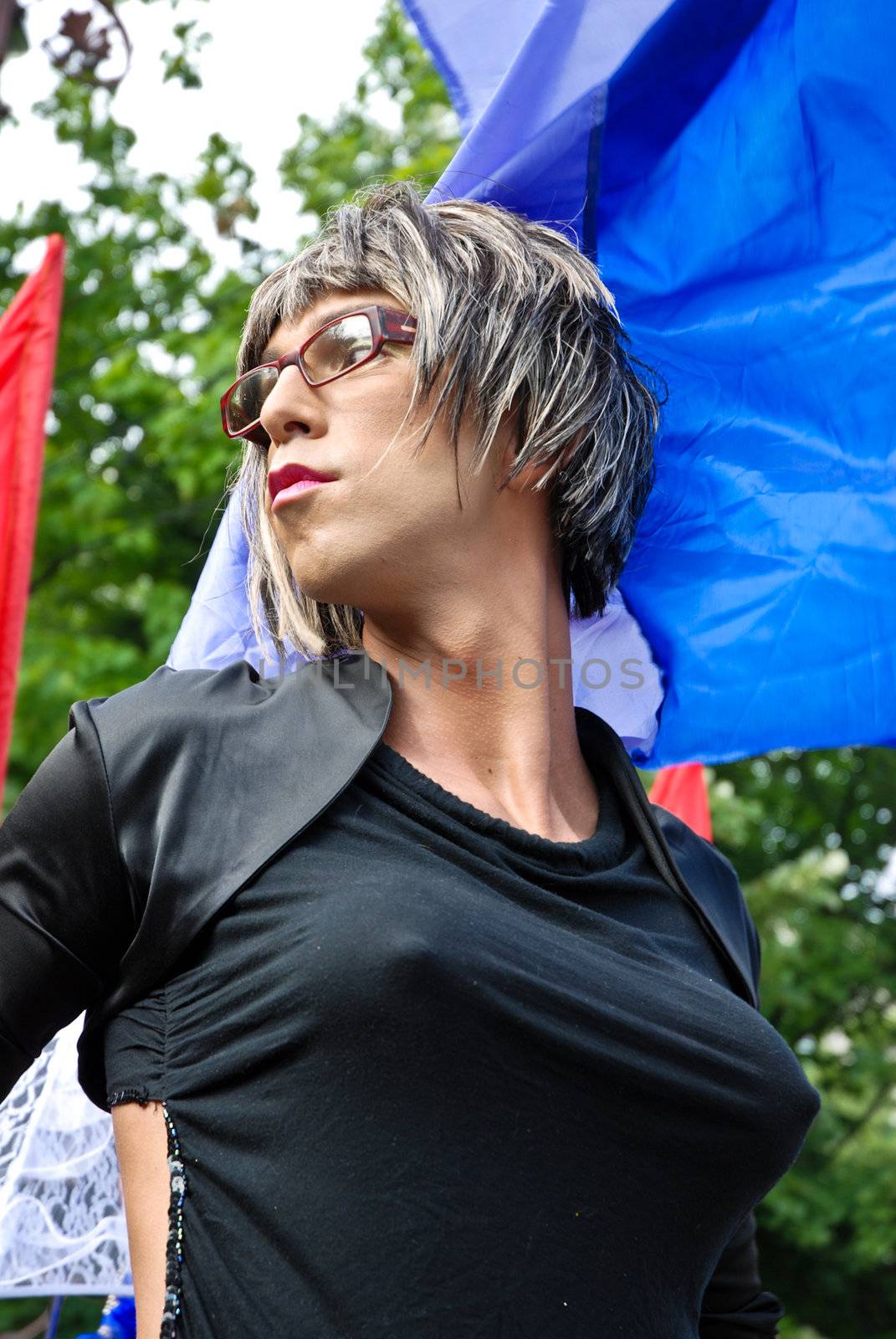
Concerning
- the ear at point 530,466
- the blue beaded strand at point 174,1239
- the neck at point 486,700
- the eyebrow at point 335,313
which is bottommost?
the blue beaded strand at point 174,1239

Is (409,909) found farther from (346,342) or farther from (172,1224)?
(346,342)

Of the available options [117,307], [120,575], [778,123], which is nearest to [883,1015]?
[120,575]

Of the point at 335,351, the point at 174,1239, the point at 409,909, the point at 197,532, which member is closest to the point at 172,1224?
the point at 174,1239

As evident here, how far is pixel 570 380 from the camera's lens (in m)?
1.78

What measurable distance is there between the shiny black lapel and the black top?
0.09 feet

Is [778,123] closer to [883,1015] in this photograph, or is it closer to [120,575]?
[120,575]

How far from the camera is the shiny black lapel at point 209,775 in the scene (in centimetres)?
133

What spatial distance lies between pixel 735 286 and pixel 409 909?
1277 mm

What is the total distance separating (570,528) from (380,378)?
0.37 m

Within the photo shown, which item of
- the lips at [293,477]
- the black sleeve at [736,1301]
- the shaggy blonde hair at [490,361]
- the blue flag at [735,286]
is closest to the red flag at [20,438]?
the blue flag at [735,286]

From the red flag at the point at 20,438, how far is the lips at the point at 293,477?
32.4 inches

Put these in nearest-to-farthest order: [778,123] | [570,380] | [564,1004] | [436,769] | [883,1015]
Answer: [564,1004] < [436,769] < [570,380] < [778,123] < [883,1015]

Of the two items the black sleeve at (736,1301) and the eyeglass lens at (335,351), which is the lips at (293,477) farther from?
the black sleeve at (736,1301)

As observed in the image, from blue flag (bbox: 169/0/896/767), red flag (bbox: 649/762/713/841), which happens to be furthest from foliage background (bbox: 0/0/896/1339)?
blue flag (bbox: 169/0/896/767)
